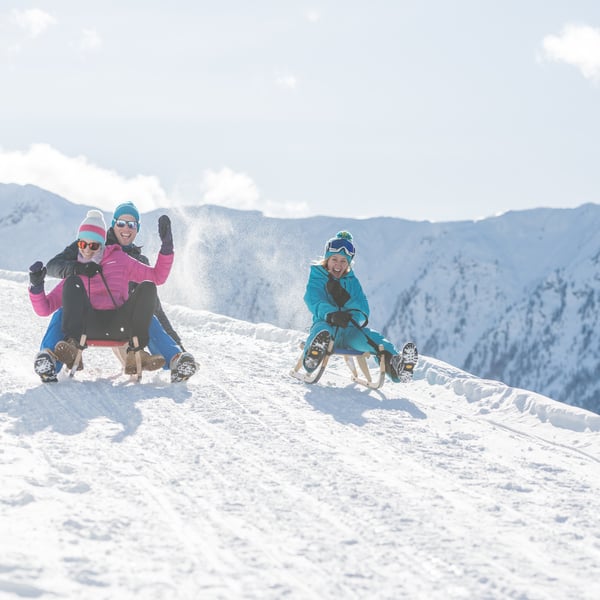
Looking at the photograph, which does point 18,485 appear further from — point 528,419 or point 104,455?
point 528,419

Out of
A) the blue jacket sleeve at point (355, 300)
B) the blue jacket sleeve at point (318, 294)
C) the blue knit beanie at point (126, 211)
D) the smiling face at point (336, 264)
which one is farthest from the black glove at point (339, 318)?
the blue knit beanie at point (126, 211)

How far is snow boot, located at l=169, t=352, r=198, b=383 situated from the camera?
6402 millimetres

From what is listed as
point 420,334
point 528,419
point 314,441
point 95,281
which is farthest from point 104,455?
point 420,334

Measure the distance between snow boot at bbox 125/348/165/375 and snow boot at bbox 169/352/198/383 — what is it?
0.13 meters

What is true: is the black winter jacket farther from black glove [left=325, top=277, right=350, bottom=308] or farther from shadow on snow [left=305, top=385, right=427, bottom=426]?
black glove [left=325, top=277, right=350, bottom=308]

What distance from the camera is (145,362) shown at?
6.46 m

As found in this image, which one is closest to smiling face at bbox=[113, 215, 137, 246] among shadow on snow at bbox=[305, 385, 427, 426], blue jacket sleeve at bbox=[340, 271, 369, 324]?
blue jacket sleeve at bbox=[340, 271, 369, 324]

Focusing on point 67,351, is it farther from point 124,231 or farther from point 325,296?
point 325,296

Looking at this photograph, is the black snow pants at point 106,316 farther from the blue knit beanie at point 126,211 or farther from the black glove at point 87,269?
the blue knit beanie at point 126,211

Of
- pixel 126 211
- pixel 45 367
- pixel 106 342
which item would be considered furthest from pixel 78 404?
pixel 126 211

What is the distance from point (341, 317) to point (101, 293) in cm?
216

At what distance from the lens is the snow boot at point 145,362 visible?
253 inches

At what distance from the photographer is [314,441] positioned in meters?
4.64

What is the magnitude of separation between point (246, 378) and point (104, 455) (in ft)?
10.3
